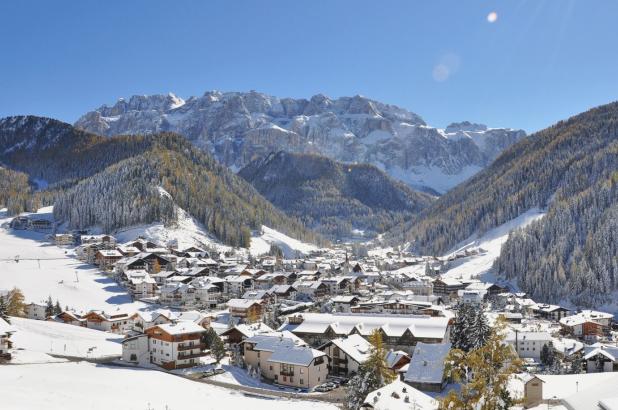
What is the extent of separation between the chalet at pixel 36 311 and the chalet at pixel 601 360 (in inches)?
2900

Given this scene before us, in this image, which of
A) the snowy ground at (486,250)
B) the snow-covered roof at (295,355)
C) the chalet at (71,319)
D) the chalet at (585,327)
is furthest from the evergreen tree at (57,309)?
the snowy ground at (486,250)

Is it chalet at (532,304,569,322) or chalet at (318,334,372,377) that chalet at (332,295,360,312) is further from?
chalet at (532,304,569,322)

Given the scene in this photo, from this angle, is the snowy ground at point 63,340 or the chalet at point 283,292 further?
the chalet at point 283,292

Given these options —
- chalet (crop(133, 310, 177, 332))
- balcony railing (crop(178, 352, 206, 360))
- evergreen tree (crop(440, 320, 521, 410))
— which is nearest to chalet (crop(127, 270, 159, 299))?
chalet (crop(133, 310, 177, 332))

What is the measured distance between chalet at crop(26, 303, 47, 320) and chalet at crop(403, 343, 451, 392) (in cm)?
5627

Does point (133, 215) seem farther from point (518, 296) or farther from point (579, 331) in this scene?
point (579, 331)

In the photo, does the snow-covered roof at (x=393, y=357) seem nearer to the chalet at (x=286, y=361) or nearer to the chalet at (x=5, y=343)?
the chalet at (x=286, y=361)

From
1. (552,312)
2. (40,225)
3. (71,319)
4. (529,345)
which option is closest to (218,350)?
(71,319)

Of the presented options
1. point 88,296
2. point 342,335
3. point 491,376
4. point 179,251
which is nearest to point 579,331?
point 342,335

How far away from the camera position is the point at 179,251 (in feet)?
477

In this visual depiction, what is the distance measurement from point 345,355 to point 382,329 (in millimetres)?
10563

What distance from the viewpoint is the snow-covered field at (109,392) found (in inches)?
1465

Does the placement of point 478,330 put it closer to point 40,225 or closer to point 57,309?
point 57,309

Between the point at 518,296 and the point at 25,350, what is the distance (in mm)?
96819
